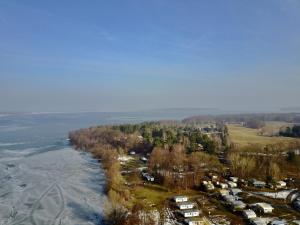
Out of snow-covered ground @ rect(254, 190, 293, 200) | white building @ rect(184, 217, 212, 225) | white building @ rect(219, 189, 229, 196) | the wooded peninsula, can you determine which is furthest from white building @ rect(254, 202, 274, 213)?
white building @ rect(184, 217, 212, 225)

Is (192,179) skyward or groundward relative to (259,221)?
skyward

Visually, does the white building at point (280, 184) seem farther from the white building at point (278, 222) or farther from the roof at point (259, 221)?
the roof at point (259, 221)

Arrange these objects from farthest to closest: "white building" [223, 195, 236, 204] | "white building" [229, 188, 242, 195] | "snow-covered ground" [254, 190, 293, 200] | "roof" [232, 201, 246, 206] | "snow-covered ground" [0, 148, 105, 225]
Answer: "white building" [229, 188, 242, 195] → "snow-covered ground" [254, 190, 293, 200] → "white building" [223, 195, 236, 204] → "roof" [232, 201, 246, 206] → "snow-covered ground" [0, 148, 105, 225]

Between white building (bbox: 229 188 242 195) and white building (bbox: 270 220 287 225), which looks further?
white building (bbox: 229 188 242 195)

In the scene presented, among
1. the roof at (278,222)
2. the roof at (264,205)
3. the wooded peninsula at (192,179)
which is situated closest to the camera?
the roof at (278,222)

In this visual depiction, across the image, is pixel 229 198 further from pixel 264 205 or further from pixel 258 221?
pixel 258 221

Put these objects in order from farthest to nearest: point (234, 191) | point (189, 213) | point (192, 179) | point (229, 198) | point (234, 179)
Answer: point (234, 179) < point (192, 179) < point (234, 191) < point (229, 198) < point (189, 213)

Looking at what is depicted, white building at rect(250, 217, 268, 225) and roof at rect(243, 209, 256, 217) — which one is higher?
roof at rect(243, 209, 256, 217)

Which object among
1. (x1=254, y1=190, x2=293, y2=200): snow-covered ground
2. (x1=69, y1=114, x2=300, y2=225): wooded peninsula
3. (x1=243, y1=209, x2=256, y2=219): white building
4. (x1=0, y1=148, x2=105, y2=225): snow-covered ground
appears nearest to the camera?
(x1=0, y1=148, x2=105, y2=225): snow-covered ground

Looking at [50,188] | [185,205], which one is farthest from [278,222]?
[50,188]

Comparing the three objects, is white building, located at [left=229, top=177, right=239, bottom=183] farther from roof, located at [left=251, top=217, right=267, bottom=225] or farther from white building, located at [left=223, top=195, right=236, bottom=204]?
roof, located at [left=251, top=217, right=267, bottom=225]

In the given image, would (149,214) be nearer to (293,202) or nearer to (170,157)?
(293,202)

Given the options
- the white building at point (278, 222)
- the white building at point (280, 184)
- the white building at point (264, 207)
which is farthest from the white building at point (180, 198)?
the white building at point (280, 184)

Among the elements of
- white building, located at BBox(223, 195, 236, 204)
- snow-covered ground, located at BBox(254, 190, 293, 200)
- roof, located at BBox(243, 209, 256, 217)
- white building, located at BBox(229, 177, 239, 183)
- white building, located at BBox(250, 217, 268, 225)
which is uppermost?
white building, located at BBox(229, 177, 239, 183)
